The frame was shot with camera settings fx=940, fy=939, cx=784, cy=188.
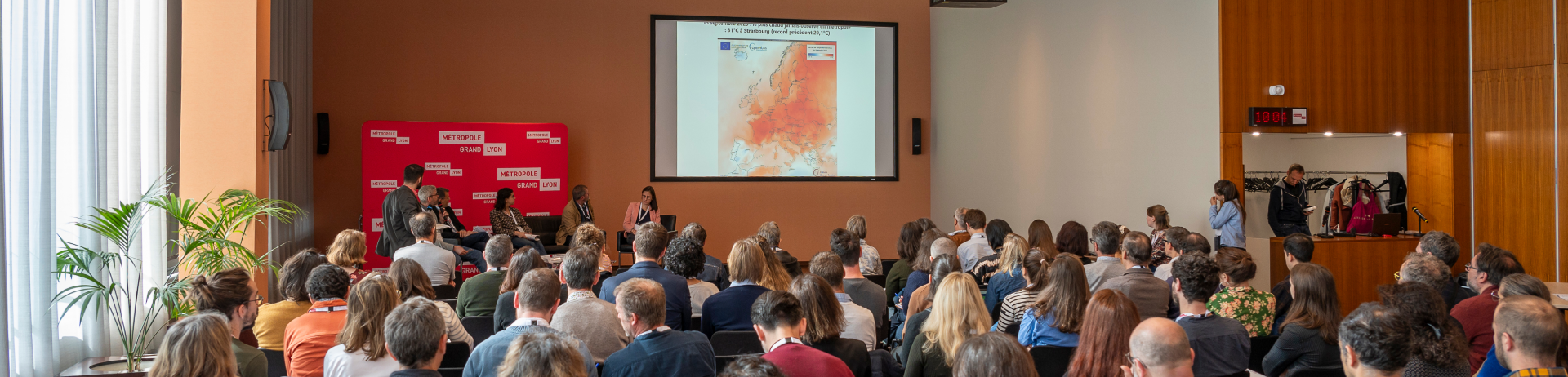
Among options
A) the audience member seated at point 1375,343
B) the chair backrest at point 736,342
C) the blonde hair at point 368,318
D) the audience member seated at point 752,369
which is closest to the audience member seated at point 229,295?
the blonde hair at point 368,318

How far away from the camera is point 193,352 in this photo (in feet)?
7.72

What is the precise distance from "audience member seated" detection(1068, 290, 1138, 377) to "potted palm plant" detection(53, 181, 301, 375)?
12.0 feet

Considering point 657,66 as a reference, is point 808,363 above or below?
below

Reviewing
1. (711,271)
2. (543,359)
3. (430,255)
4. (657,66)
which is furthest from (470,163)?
(543,359)

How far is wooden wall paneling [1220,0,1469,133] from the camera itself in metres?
7.28

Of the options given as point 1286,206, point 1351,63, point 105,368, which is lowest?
point 105,368

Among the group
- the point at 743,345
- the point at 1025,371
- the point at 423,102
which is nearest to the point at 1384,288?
the point at 1025,371

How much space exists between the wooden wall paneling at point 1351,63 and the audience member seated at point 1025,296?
3.98m

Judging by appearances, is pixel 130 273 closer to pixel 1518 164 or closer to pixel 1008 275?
pixel 1008 275

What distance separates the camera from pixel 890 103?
11.4 metres

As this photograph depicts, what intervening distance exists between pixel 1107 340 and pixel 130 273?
15.5ft

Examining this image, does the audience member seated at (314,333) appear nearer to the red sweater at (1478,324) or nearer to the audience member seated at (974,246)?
the audience member seated at (974,246)

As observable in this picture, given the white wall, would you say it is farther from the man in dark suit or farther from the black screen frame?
the man in dark suit

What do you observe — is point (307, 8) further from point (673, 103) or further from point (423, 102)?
point (673, 103)
